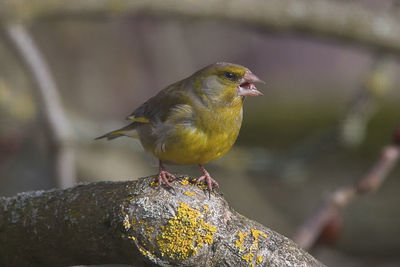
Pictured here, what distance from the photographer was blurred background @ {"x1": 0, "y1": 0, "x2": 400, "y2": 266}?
5.86m

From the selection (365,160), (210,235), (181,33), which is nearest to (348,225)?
(365,160)

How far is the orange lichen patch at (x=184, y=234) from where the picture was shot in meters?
1.98

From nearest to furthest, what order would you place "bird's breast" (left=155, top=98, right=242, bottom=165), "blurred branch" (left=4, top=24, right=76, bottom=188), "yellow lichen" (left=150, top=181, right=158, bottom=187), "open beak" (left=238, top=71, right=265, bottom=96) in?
1. "yellow lichen" (left=150, top=181, right=158, bottom=187)
2. "bird's breast" (left=155, top=98, right=242, bottom=165)
3. "open beak" (left=238, top=71, right=265, bottom=96)
4. "blurred branch" (left=4, top=24, right=76, bottom=188)

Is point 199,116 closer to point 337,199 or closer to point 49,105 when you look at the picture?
point 337,199

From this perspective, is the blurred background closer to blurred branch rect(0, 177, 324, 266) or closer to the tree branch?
the tree branch

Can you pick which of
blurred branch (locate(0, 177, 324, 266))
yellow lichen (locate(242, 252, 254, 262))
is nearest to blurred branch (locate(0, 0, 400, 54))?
blurred branch (locate(0, 177, 324, 266))

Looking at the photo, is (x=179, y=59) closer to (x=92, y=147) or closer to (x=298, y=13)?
(x=92, y=147)

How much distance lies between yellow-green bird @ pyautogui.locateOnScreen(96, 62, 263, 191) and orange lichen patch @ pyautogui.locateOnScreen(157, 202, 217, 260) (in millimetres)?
854

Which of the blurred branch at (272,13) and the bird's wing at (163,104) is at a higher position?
the blurred branch at (272,13)

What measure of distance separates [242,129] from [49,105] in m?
3.86

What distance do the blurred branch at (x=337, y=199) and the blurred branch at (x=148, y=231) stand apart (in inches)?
46.7

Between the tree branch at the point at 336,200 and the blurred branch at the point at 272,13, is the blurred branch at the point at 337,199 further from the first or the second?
the blurred branch at the point at 272,13

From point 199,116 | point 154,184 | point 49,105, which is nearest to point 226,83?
point 199,116

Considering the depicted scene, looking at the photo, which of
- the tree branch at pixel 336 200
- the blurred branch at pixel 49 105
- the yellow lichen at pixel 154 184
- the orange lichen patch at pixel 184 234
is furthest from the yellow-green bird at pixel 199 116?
the blurred branch at pixel 49 105
